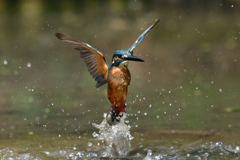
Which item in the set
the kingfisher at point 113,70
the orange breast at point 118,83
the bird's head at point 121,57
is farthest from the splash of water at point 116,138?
the bird's head at point 121,57

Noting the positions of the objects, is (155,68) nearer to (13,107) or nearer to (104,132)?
(13,107)

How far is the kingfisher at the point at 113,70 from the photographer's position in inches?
143

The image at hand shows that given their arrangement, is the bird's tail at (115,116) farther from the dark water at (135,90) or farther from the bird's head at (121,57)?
the bird's head at (121,57)

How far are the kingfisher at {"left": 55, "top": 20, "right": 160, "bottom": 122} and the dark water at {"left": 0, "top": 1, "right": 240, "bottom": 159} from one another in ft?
1.90

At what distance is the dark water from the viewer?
4.29 metres

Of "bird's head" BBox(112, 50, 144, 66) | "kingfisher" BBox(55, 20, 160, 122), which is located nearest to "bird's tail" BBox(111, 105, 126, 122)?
"kingfisher" BBox(55, 20, 160, 122)

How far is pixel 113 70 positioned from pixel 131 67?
4.98 m

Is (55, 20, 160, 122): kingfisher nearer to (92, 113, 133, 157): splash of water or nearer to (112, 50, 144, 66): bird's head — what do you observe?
(112, 50, 144, 66): bird's head

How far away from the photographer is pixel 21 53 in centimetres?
996

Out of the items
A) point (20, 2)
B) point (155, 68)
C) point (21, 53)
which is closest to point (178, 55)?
point (155, 68)

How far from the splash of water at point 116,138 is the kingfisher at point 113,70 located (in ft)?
0.52

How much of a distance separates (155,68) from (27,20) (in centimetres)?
771

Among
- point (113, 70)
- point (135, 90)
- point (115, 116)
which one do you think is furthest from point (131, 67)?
point (113, 70)

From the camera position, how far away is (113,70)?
3.69 metres
